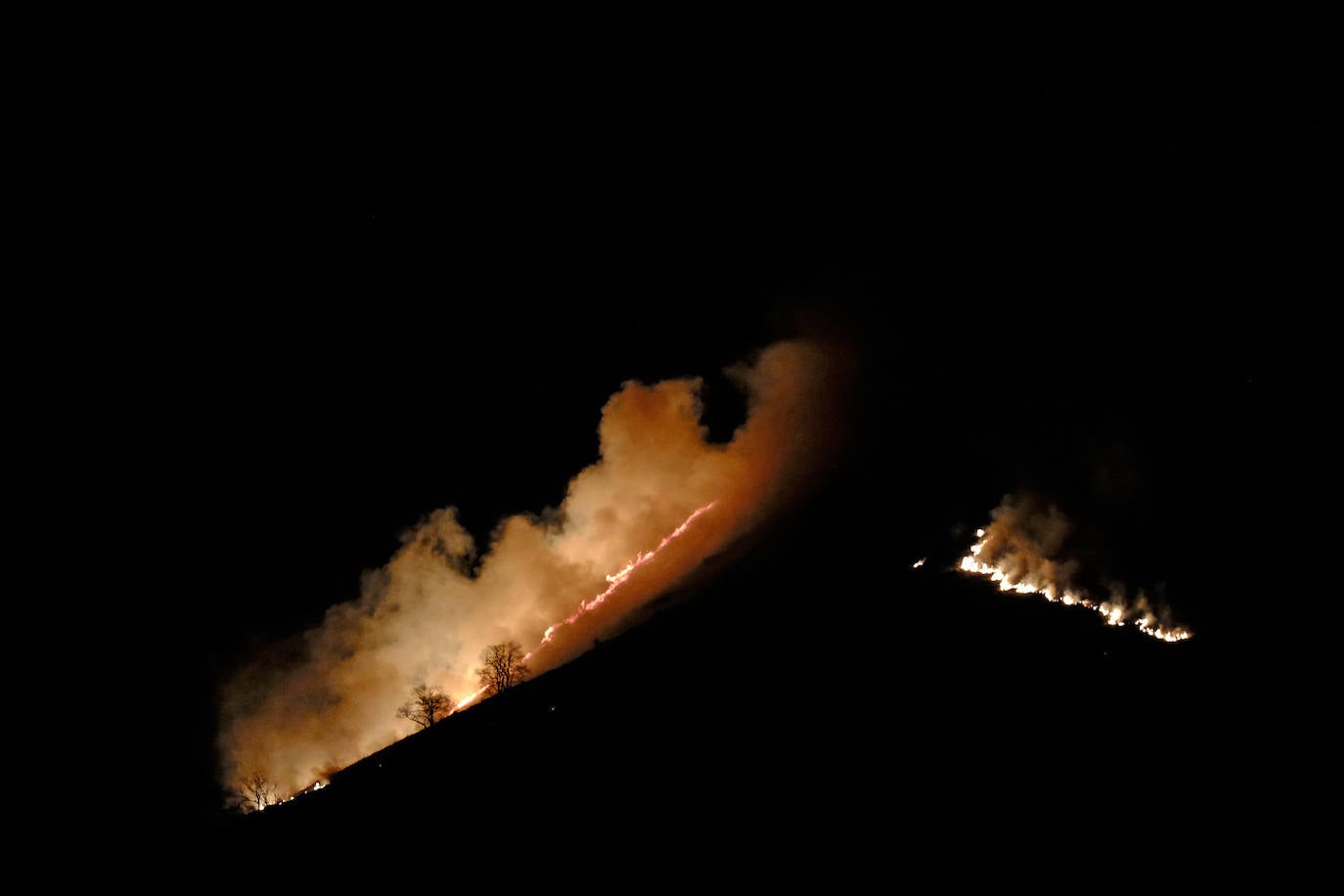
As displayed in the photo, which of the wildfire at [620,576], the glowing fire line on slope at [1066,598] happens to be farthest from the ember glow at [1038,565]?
the wildfire at [620,576]

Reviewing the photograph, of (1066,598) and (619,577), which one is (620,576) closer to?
(619,577)

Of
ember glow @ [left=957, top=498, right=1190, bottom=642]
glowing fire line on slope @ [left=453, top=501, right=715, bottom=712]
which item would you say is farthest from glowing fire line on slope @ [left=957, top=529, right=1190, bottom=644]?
glowing fire line on slope @ [left=453, top=501, right=715, bottom=712]

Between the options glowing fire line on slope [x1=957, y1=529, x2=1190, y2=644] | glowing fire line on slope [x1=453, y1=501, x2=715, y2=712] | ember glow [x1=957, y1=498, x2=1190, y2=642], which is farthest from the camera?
glowing fire line on slope [x1=453, y1=501, x2=715, y2=712]

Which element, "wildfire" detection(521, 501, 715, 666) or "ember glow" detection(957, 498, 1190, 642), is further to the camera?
"wildfire" detection(521, 501, 715, 666)

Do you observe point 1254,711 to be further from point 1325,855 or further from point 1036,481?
point 1036,481

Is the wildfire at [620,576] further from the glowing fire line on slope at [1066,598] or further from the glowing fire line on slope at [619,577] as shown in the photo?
the glowing fire line on slope at [1066,598]

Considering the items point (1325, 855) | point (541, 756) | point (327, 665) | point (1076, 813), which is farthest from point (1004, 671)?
point (327, 665)

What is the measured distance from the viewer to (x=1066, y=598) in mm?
26891

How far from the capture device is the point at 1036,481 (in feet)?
120

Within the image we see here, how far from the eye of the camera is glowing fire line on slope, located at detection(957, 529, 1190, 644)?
Result: 966 inches

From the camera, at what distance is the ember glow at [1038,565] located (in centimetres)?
2547

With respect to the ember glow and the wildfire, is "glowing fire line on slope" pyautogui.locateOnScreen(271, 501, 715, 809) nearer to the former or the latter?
the wildfire

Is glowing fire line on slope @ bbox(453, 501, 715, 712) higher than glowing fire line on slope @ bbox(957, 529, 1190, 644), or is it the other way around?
glowing fire line on slope @ bbox(453, 501, 715, 712)

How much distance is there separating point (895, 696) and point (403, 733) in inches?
894
